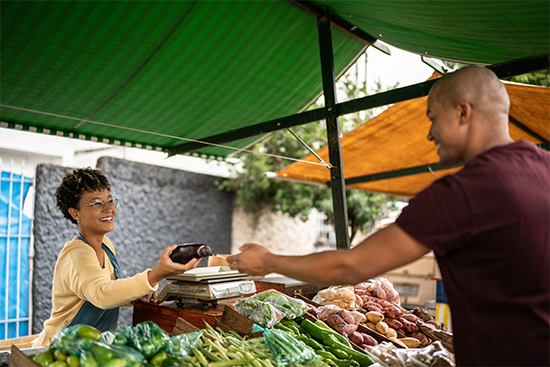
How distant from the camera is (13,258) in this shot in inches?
240

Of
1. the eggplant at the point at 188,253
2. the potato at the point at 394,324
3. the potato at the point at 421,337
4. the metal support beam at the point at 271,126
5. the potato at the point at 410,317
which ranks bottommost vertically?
the potato at the point at 421,337

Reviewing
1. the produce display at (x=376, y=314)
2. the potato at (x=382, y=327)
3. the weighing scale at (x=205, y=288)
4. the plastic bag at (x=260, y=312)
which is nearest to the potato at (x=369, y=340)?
the produce display at (x=376, y=314)

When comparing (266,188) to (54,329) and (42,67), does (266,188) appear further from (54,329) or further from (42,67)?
(54,329)

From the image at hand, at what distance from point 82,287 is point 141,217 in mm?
5901

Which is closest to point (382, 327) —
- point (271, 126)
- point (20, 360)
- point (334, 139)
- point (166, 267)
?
point (166, 267)

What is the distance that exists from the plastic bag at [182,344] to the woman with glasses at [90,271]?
32 cm

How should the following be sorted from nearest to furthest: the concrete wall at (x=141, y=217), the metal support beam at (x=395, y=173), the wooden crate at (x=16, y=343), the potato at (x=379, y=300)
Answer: the potato at (x=379, y=300), the wooden crate at (x=16, y=343), the concrete wall at (x=141, y=217), the metal support beam at (x=395, y=173)

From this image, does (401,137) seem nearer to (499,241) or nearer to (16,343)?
(499,241)

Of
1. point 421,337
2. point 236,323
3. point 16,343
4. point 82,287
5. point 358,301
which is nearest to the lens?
point 82,287

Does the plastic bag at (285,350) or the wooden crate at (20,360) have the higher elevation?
the wooden crate at (20,360)

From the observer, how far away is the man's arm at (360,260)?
1357 millimetres

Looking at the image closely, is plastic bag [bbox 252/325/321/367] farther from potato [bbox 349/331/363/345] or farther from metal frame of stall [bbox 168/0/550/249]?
metal frame of stall [bbox 168/0/550/249]

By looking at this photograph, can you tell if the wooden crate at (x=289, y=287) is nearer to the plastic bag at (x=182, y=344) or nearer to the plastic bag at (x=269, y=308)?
the plastic bag at (x=269, y=308)

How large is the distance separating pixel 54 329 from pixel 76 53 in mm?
2536
